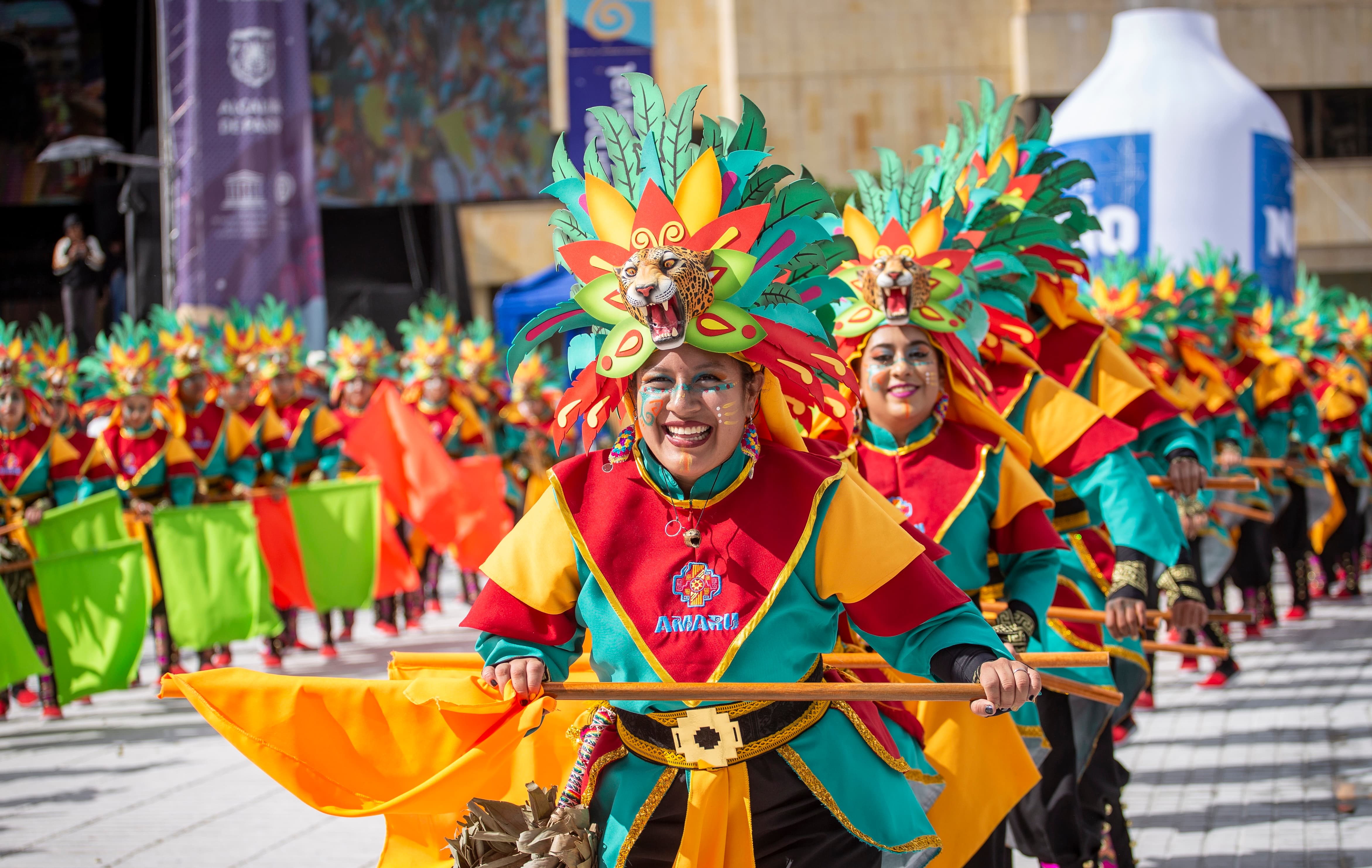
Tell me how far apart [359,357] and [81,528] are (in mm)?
5672

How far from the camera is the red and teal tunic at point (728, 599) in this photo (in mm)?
3090

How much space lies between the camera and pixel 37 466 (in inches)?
402

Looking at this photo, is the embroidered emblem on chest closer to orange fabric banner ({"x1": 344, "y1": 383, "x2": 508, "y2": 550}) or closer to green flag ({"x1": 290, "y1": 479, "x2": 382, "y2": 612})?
green flag ({"x1": 290, "y1": 479, "x2": 382, "y2": 612})

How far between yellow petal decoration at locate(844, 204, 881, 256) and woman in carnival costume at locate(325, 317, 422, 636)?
28.4 feet

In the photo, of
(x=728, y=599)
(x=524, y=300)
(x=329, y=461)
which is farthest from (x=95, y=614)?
(x=524, y=300)

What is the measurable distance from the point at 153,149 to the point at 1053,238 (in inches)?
1003

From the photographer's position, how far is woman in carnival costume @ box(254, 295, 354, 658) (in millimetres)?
12492

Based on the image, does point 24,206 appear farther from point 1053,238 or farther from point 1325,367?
point 1053,238

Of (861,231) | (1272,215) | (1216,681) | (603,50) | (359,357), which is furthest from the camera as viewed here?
(603,50)

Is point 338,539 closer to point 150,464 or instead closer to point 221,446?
point 221,446

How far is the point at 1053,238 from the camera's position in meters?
5.34

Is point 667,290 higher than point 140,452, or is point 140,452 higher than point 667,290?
point 667,290

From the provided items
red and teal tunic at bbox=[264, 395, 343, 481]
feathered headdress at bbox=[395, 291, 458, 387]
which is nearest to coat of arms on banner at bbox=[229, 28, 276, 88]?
feathered headdress at bbox=[395, 291, 458, 387]

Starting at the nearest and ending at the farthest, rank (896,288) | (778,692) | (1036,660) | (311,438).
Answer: (778,692), (1036,660), (896,288), (311,438)
